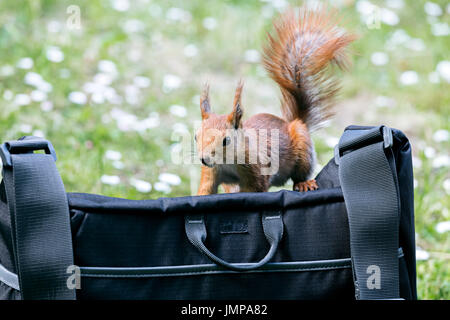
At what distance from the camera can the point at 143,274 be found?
41.7 inches

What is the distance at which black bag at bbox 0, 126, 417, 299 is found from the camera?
3.29 ft

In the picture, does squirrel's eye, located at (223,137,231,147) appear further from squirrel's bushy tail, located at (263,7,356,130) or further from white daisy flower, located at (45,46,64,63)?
white daisy flower, located at (45,46,64,63)

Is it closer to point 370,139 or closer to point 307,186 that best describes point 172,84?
point 307,186

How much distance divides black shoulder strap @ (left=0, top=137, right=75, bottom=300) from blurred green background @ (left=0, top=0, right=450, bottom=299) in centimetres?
62

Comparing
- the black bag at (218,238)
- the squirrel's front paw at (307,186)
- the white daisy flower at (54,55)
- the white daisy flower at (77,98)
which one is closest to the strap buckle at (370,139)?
the black bag at (218,238)

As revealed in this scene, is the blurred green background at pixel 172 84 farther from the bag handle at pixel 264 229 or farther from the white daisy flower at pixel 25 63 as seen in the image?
the bag handle at pixel 264 229

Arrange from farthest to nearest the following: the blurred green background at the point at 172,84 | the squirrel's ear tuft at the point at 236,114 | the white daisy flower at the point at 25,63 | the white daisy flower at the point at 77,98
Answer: the white daisy flower at the point at 25,63, the white daisy flower at the point at 77,98, the blurred green background at the point at 172,84, the squirrel's ear tuft at the point at 236,114

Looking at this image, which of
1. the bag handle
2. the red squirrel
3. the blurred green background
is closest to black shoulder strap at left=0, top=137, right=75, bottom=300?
the bag handle

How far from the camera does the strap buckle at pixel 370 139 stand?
1.07 meters

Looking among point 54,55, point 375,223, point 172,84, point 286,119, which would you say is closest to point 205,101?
point 286,119

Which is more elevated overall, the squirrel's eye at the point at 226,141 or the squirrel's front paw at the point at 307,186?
the squirrel's eye at the point at 226,141

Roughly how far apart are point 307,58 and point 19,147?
733 millimetres

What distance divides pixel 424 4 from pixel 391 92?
0.91 metres
